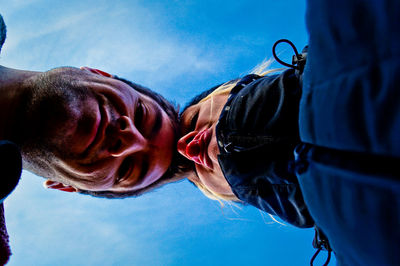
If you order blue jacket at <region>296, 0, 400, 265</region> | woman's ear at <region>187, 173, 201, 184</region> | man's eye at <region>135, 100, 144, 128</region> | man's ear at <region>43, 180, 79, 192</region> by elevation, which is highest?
blue jacket at <region>296, 0, 400, 265</region>

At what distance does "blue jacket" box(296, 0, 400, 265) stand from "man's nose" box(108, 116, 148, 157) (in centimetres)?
49

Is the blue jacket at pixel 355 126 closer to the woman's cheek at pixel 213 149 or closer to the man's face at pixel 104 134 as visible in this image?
the woman's cheek at pixel 213 149

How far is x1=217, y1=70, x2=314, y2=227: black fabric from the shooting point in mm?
460

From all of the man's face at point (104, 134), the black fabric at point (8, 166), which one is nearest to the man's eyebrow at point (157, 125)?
the man's face at point (104, 134)

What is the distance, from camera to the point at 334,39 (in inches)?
10.1

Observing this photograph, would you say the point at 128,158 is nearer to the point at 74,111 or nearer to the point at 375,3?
the point at 74,111

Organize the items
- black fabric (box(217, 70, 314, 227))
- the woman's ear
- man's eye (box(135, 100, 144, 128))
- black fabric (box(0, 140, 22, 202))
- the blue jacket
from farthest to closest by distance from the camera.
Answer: the woman's ear, man's eye (box(135, 100, 144, 128)), black fabric (box(217, 70, 314, 227)), black fabric (box(0, 140, 22, 202)), the blue jacket

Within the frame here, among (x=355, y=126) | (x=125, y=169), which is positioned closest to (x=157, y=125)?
(x=125, y=169)

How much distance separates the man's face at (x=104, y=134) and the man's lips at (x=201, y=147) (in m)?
0.15

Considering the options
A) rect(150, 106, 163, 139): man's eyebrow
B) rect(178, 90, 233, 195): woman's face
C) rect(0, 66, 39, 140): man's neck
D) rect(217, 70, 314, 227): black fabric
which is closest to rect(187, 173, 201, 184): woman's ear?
rect(178, 90, 233, 195): woman's face

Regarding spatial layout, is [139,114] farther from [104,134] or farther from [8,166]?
[8,166]

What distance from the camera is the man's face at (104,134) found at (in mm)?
592

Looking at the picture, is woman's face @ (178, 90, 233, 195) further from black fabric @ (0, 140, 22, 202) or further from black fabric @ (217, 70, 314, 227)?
black fabric @ (0, 140, 22, 202)

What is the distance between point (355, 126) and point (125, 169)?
692 millimetres
